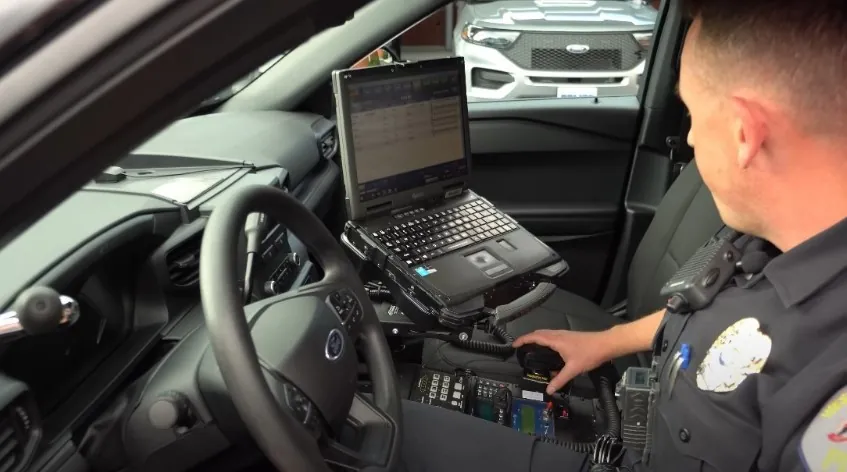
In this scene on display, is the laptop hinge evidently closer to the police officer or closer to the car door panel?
the car door panel

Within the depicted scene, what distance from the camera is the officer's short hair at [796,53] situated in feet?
2.56

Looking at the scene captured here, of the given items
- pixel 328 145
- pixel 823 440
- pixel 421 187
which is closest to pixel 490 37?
pixel 328 145

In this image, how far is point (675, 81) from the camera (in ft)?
6.21

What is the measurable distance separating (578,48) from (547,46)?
0.13 m

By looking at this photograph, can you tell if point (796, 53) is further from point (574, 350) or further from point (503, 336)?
point (503, 336)

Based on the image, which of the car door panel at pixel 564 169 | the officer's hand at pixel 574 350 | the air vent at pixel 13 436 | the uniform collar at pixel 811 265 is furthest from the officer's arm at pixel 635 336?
the air vent at pixel 13 436

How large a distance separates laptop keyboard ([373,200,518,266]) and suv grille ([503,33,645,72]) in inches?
55.0

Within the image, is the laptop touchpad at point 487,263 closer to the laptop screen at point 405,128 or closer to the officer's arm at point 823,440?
the laptop screen at point 405,128

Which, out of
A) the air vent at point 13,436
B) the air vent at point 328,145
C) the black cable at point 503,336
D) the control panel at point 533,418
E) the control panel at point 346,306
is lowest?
the control panel at point 533,418

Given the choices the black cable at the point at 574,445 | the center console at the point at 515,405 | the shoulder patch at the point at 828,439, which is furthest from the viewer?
the center console at the point at 515,405

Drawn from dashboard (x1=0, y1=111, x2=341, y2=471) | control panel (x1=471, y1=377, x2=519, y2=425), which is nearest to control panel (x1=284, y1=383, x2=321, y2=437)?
dashboard (x1=0, y1=111, x2=341, y2=471)

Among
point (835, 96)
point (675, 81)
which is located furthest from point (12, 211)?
point (675, 81)

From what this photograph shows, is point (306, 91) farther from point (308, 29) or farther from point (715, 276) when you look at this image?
point (308, 29)

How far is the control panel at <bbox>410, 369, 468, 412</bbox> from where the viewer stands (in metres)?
1.45
